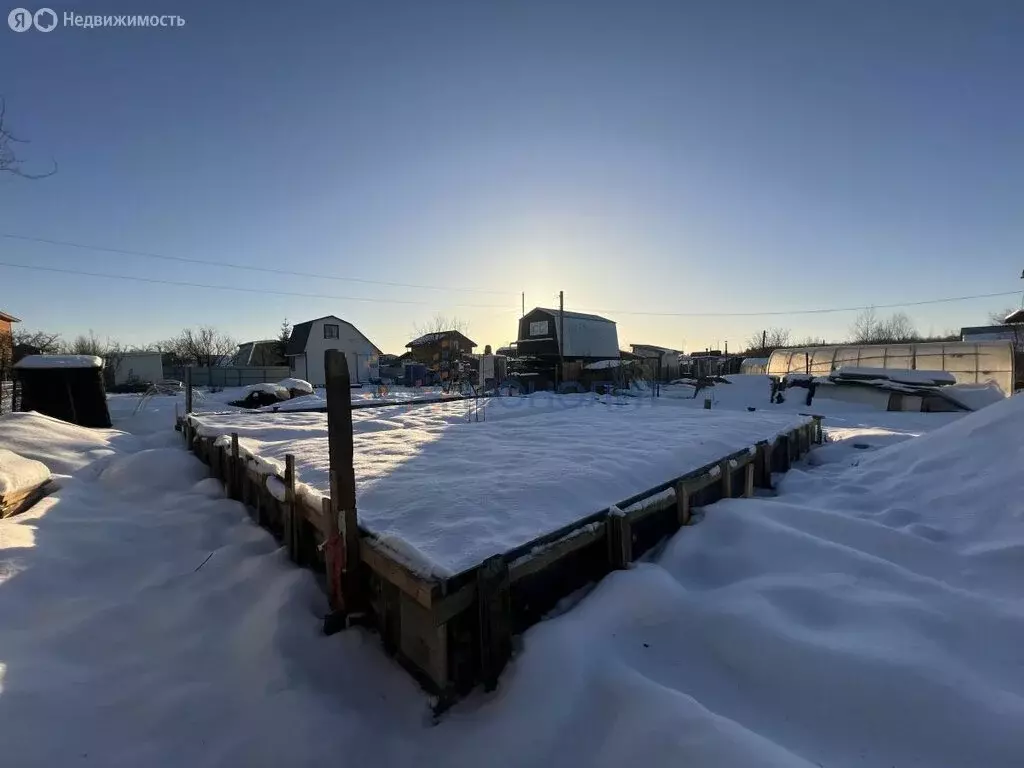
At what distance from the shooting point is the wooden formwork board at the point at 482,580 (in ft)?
8.27

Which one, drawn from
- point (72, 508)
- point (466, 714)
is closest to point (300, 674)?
point (466, 714)

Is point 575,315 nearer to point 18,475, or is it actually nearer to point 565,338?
point 565,338

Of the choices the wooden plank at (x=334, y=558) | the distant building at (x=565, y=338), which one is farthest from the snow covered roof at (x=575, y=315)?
the wooden plank at (x=334, y=558)

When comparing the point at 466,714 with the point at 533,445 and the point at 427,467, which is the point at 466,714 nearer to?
the point at 427,467

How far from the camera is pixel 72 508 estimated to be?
17.1ft

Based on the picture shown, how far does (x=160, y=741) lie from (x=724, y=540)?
3.87 meters

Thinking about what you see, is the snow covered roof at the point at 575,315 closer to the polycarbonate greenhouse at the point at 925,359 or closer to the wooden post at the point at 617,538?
the polycarbonate greenhouse at the point at 925,359

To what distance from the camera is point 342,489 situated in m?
3.05

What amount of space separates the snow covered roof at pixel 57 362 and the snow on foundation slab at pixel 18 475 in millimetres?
8714

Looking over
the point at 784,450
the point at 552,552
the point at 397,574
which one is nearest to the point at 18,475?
the point at 397,574

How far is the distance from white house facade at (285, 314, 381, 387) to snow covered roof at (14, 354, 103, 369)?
2168 cm

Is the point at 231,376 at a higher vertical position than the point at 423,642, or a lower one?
higher

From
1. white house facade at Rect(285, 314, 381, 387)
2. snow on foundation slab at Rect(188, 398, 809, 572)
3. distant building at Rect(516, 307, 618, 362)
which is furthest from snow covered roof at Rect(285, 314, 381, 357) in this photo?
snow on foundation slab at Rect(188, 398, 809, 572)

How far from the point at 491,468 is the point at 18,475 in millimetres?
5158
